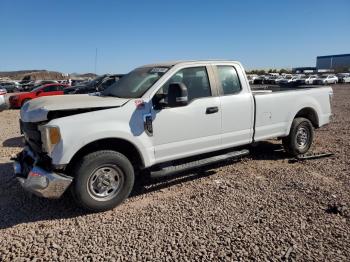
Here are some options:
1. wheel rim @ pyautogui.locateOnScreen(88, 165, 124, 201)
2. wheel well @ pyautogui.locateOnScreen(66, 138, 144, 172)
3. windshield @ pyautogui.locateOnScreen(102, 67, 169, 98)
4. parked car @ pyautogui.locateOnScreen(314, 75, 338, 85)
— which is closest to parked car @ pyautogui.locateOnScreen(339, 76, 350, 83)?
parked car @ pyautogui.locateOnScreen(314, 75, 338, 85)

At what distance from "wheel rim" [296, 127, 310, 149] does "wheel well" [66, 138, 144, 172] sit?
11.7ft

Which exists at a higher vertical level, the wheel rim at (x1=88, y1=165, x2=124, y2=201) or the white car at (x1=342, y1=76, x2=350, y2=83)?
the white car at (x1=342, y1=76, x2=350, y2=83)

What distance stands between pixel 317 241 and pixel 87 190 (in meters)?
2.75

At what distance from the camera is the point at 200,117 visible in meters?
5.14

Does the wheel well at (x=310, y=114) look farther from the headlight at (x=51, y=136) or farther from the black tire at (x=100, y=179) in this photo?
the headlight at (x=51, y=136)

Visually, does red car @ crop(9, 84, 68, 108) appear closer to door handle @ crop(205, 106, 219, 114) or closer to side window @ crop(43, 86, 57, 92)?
side window @ crop(43, 86, 57, 92)

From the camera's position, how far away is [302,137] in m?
6.93

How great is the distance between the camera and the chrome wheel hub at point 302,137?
6.83 meters

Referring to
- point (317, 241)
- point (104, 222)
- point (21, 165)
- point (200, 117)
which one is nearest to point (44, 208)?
point (21, 165)

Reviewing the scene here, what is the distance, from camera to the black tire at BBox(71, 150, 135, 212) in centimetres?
423

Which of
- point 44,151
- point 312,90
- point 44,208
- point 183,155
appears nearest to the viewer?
point 44,151

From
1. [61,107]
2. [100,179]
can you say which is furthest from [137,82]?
[100,179]

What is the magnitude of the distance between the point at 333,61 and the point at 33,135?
12879cm

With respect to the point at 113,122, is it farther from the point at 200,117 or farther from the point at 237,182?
the point at 237,182
